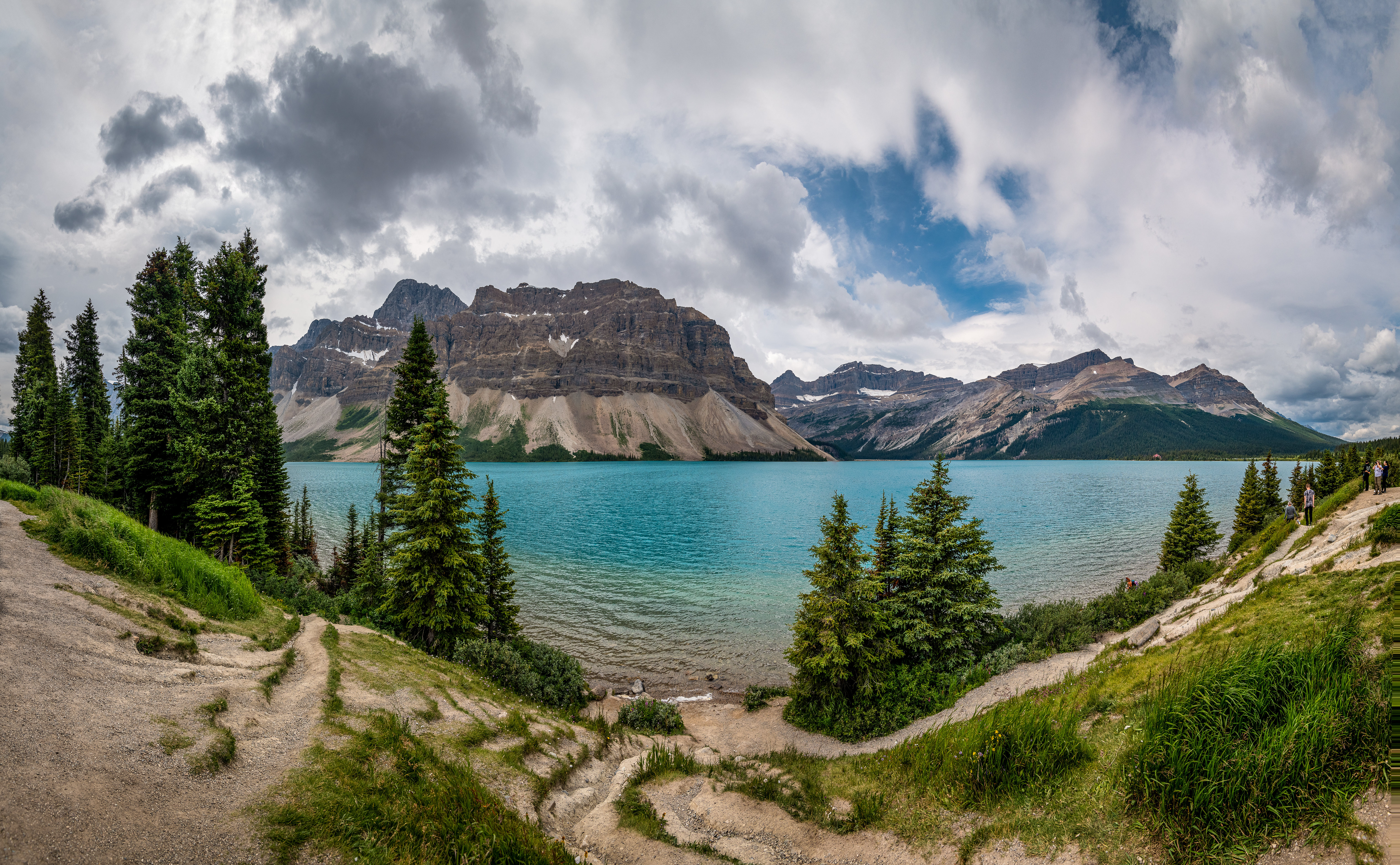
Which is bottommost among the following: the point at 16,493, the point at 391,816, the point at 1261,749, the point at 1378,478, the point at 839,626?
the point at 839,626

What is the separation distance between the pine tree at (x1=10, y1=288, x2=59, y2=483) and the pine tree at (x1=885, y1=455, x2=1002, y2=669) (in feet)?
232

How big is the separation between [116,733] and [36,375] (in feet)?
223

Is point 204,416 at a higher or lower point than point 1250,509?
higher

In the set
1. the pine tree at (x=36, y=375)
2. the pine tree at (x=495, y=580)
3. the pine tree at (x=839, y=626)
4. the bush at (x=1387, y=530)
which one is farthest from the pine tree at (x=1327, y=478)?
the pine tree at (x=36, y=375)

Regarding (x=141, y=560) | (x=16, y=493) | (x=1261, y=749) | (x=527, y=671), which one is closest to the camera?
(x=1261, y=749)

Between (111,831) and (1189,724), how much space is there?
13.6 meters

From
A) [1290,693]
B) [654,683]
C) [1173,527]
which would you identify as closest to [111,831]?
[1290,693]

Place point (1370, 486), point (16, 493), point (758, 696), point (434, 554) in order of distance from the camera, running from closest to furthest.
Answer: point (16, 493), point (434, 554), point (758, 696), point (1370, 486)

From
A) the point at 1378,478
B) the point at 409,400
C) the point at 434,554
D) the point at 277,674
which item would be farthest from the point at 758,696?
the point at 1378,478

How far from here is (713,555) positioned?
53531mm

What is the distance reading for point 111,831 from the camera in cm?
577

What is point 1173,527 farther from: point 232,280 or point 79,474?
point 79,474

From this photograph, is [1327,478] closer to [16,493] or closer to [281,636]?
[281,636]

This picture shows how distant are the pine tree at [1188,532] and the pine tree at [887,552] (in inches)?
1139
